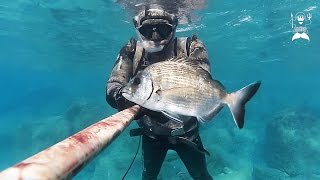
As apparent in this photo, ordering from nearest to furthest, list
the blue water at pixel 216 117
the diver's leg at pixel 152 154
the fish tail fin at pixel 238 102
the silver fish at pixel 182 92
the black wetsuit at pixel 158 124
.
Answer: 1. the silver fish at pixel 182 92
2. the fish tail fin at pixel 238 102
3. the black wetsuit at pixel 158 124
4. the diver's leg at pixel 152 154
5. the blue water at pixel 216 117

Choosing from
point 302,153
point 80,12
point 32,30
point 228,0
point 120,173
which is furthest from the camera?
point 32,30

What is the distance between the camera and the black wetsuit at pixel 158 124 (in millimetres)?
3586

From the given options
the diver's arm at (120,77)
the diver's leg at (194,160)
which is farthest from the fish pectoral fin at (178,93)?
the diver's leg at (194,160)

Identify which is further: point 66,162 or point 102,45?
point 102,45

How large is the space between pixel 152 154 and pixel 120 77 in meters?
2.08

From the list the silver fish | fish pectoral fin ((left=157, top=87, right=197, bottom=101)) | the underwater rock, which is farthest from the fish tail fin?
the underwater rock

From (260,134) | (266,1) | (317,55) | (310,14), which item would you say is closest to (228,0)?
(266,1)

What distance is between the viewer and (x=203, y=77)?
2.70 meters

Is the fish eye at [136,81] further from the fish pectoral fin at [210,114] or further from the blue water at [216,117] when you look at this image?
the blue water at [216,117]

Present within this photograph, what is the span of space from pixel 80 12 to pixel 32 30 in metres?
8.78

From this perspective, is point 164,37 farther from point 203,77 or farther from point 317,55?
point 317,55

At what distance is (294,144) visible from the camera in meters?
16.8

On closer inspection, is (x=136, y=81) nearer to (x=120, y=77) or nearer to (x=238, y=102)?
(x=238, y=102)

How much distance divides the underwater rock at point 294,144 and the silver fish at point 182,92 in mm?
13179
